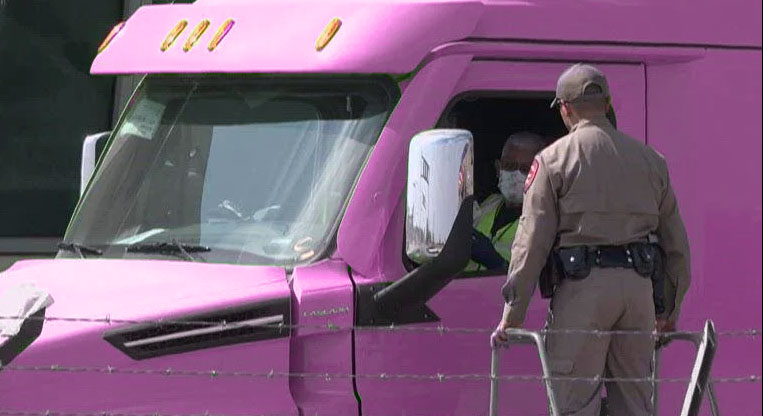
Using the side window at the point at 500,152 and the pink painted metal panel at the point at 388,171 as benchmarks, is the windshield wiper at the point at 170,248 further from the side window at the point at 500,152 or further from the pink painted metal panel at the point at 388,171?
the side window at the point at 500,152

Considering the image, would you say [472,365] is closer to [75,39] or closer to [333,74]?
[333,74]

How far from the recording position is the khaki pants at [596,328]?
5.99 m

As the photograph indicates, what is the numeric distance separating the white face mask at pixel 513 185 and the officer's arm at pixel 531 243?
26.3 inches

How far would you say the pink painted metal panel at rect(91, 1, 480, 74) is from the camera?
245 inches

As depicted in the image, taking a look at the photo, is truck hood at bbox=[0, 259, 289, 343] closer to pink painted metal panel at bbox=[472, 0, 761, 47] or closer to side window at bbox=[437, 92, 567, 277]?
side window at bbox=[437, 92, 567, 277]

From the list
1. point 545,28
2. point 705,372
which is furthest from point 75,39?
point 705,372

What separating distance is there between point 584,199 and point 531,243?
0.80ft

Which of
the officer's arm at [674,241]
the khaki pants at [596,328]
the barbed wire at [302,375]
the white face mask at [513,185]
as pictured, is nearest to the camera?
the barbed wire at [302,375]

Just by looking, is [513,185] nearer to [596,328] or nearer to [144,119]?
[596,328]

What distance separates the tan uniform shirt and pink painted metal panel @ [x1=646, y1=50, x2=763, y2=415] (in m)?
0.53

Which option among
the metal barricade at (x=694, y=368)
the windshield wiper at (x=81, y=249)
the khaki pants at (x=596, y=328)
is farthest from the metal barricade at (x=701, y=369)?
the windshield wiper at (x=81, y=249)

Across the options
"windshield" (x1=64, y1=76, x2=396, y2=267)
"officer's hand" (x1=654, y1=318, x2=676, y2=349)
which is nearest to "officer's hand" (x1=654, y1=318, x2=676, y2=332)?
"officer's hand" (x1=654, y1=318, x2=676, y2=349)

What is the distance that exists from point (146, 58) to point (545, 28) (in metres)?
1.55

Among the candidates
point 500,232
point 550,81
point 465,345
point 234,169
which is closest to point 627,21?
point 550,81
